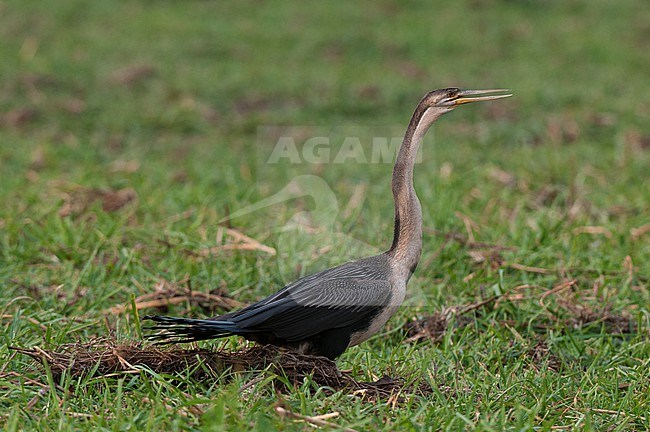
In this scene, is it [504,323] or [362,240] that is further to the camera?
[362,240]

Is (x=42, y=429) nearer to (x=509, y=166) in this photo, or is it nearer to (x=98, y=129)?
(x=509, y=166)

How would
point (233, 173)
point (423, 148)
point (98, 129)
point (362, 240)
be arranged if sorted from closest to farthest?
point (362, 240)
point (233, 173)
point (423, 148)
point (98, 129)

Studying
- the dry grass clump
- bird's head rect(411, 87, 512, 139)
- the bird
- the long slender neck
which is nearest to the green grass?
the dry grass clump

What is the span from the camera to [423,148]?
7098 mm

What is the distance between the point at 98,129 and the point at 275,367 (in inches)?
221

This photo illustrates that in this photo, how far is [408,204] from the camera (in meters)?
3.07

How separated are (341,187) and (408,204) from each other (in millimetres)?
3297

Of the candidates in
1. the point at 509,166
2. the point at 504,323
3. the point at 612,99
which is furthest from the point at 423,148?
the point at 504,323

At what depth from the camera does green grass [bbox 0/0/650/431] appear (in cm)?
294

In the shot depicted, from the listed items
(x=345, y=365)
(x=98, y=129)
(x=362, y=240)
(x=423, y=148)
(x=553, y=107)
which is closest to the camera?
(x=345, y=365)

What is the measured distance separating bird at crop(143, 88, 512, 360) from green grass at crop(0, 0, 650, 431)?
176 millimetres

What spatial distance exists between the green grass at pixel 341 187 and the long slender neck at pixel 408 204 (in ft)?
1.50

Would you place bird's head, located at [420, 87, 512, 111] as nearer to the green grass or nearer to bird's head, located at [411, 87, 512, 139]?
bird's head, located at [411, 87, 512, 139]

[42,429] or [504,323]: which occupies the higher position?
[42,429]
